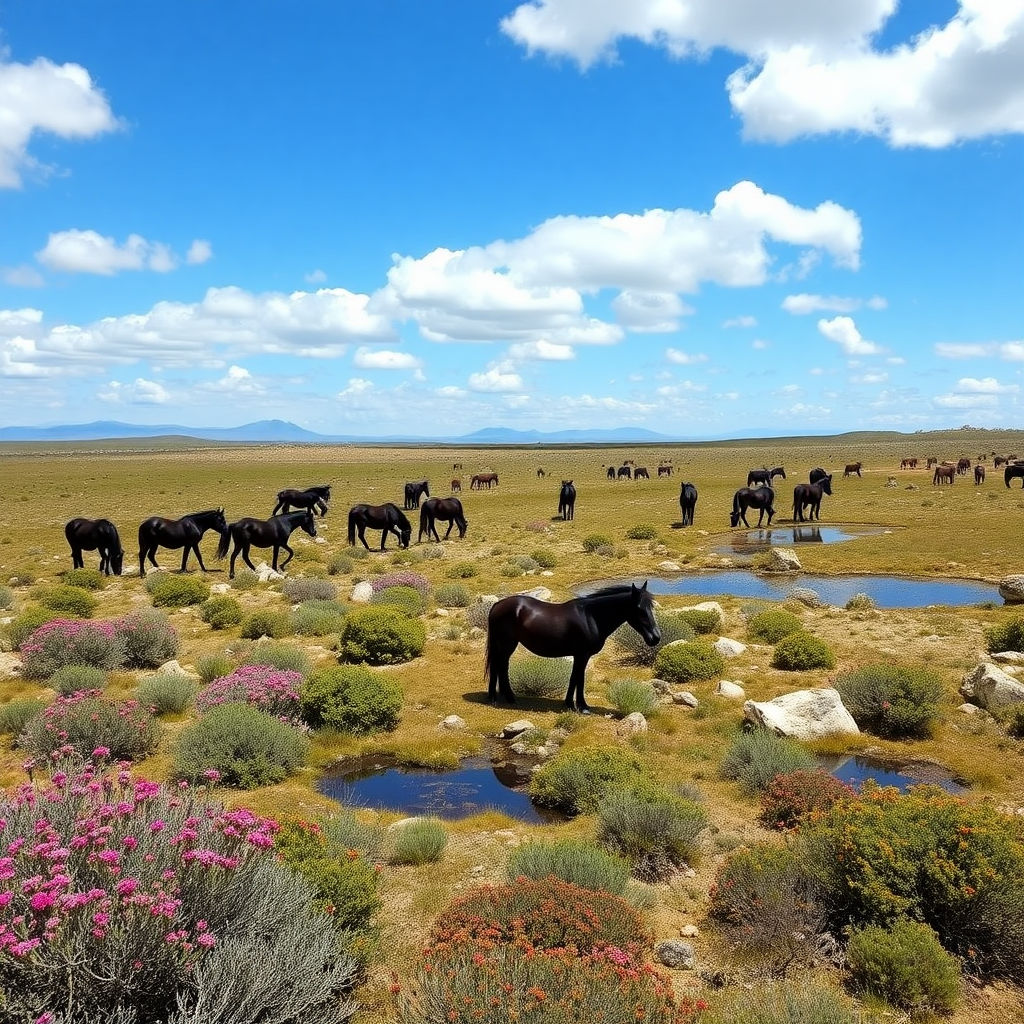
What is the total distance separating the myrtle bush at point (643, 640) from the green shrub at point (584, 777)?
5.51 m

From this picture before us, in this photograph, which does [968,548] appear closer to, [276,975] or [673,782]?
[673,782]

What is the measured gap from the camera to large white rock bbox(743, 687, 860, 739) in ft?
32.5

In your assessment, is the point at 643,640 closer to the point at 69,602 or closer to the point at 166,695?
the point at 166,695

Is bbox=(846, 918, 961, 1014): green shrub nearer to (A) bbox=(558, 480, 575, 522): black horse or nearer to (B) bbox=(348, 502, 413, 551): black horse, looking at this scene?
(B) bbox=(348, 502, 413, 551): black horse

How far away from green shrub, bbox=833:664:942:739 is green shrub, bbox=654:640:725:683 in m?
2.37

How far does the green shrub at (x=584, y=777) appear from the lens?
26.3 ft

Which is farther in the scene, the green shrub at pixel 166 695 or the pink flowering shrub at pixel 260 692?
the green shrub at pixel 166 695

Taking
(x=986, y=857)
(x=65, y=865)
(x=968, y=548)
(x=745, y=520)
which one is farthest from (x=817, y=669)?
(x=745, y=520)

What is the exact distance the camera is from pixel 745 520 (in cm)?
3494

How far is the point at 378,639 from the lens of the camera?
45.5 ft

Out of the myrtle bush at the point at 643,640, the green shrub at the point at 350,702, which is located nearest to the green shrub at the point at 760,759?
the myrtle bush at the point at 643,640

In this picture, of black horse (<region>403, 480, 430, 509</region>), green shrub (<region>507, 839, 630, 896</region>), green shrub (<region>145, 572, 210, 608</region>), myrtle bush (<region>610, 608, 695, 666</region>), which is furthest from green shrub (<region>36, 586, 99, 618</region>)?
black horse (<region>403, 480, 430, 509</region>)

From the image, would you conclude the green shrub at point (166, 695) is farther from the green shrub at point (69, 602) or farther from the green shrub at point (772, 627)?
the green shrub at point (772, 627)

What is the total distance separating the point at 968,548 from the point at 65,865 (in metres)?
29.5
